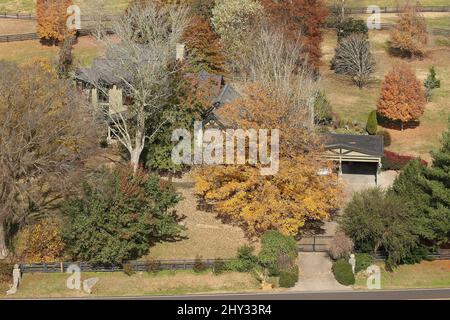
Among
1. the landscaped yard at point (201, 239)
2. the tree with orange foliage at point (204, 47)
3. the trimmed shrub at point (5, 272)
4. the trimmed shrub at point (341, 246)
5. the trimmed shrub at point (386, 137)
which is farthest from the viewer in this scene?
the tree with orange foliage at point (204, 47)

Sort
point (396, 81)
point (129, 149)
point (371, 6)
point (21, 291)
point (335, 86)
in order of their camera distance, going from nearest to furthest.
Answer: point (21, 291) < point (129, 149) < point (396, 81) < point (335, 86) < point (371, 6)

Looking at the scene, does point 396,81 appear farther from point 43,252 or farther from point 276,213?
point 43,252

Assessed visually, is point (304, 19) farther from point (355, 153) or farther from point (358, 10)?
point (358, 10)

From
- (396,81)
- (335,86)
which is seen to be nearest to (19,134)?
(396,81)

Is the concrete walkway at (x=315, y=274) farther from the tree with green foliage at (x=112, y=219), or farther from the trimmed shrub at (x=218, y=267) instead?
the tree with green foliage at (x=112, y=219)

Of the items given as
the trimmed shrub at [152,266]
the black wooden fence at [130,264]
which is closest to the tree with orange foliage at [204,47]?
the black wooden fence at [130,264]

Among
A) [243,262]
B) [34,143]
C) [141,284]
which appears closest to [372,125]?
[243,262]
